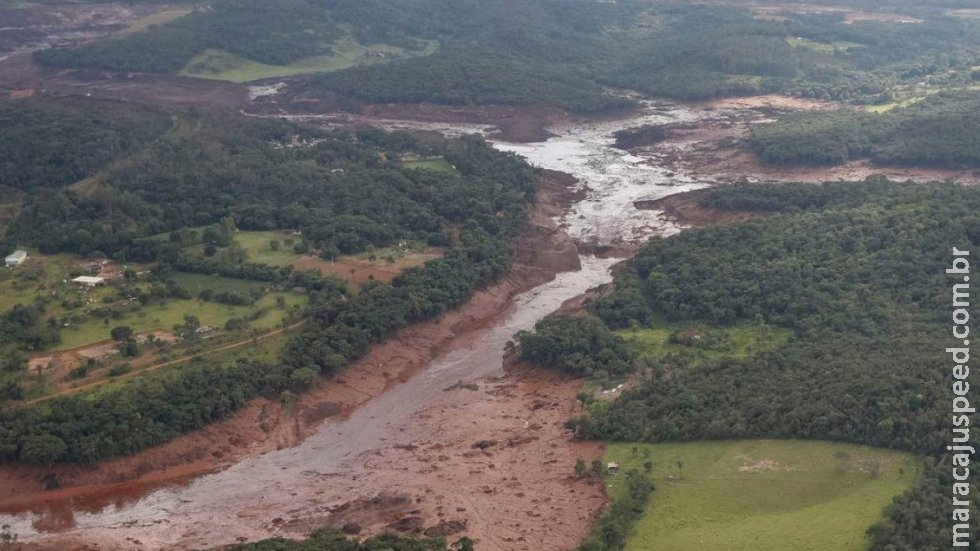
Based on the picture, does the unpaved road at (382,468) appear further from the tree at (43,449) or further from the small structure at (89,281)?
the small structure at (89,281)

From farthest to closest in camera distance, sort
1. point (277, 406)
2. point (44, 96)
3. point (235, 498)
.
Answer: point (44, 96)
point (277, 406)
point (235, 498)

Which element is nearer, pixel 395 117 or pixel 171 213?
pixel 171 213

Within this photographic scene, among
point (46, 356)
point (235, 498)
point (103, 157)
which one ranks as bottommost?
point (235, 498)

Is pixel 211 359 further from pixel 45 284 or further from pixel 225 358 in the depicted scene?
pixel 45 284

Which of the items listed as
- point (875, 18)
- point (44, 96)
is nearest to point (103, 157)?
point (44, 96)

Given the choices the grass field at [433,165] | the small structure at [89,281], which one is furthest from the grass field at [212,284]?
the grass field at [433,165]

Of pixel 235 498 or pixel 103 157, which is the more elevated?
pixel 103 157

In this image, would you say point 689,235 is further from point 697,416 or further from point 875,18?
point 875,18

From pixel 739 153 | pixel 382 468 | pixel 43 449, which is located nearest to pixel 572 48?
pixel 739 153
